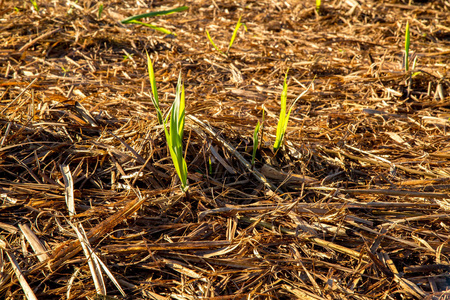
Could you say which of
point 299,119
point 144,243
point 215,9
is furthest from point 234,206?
point 215,9

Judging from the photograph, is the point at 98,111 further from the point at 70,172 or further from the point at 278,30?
the point at 278,30

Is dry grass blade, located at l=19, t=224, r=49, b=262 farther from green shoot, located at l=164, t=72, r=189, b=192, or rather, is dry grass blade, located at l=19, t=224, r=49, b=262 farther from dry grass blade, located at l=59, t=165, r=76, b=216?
green shoot, located at l=164, t=72, r=189, b=192

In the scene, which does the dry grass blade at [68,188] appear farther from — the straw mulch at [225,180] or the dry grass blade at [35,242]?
the dry grass blade at [35,242]

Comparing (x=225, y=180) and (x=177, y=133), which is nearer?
(x=177, y=133)

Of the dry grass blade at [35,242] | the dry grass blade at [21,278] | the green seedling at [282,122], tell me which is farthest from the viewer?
the green seedling at [282,122]

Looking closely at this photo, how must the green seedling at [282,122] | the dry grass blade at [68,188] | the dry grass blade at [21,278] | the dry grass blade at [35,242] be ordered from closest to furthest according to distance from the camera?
the dry grass blade at [21,278] < the dry grass blade at [35,242] < the dry grass blade at [68,188] < the green seedling at [282,122]

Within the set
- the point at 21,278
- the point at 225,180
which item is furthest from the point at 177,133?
the point at 21,278

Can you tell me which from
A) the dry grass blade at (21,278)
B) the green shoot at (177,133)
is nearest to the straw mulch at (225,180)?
the dry grass blade at (21,278)

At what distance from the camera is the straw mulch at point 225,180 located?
3.50ft

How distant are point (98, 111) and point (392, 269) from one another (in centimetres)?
135

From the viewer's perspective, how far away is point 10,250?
1096 millimetres

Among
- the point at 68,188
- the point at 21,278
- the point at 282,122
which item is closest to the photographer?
the point at 21,278

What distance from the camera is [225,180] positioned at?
142 centimetres

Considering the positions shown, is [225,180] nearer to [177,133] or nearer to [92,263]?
[177,133]
